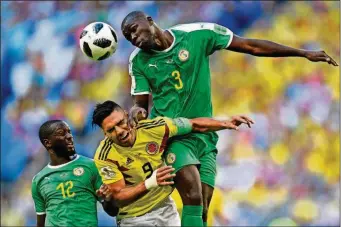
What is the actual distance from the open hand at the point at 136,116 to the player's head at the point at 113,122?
0.23 ft

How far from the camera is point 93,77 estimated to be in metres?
11.2

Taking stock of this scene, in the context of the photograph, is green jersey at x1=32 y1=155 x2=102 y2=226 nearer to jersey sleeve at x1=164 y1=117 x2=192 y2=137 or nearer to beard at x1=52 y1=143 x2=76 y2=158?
beard at x1=52 y1=143 x2=76 y2=158

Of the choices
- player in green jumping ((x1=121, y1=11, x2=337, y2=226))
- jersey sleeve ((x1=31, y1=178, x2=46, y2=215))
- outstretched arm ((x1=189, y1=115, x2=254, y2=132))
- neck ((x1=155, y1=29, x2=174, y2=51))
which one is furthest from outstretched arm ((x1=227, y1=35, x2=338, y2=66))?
jersey sleeve ((x1=31, y1=178, x2=46, y2=215))

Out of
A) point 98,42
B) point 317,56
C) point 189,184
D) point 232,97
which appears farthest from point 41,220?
point 232,97

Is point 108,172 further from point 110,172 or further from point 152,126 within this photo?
point 152,126

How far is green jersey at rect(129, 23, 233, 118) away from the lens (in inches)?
237

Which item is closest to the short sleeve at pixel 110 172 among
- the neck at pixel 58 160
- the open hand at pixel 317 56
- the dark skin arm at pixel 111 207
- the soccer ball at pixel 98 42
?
the dark skin arm at pixel 111 207

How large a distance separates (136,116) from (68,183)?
92 cm

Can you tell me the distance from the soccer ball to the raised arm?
1.06 meters

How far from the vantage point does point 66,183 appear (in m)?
6.43

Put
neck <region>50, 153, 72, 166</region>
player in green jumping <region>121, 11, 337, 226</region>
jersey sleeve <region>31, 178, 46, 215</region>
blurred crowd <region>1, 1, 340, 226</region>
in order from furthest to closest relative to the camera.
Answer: blurred crowd <region>1, 1, 340, 226</region>
jersey sleeve <region>31, 178, 46, 215</region>
neck <region>50, 153, 72, 166</region>
player in green jumping <region>121, 11, 337, 226</region>

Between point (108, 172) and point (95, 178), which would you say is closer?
point (108, 172)

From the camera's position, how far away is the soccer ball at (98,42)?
21.0ft

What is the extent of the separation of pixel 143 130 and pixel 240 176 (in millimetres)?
5293
